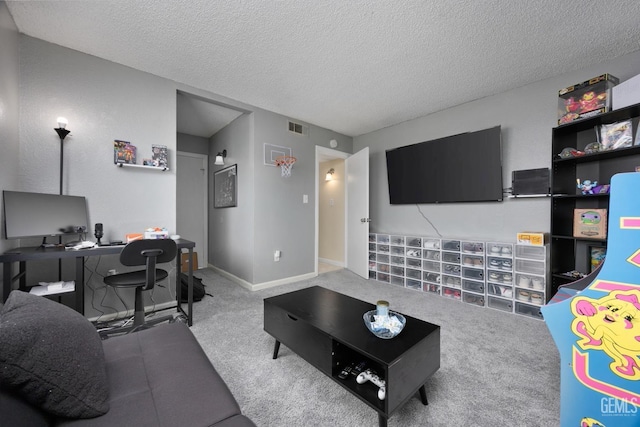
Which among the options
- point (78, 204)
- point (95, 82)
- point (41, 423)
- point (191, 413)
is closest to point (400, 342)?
point (191, 413)

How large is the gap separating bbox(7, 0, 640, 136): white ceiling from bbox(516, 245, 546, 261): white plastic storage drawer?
1778mm

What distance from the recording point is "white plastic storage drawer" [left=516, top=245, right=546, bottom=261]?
7.98 feet

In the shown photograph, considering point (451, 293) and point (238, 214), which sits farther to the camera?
point (238, 214)

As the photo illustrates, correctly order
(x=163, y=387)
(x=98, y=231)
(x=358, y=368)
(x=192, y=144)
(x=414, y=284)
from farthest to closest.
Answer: (x=192, y=144), (x=414, y=284), (x=98, y=231), (x=358, y=368), (x=163, y=387)

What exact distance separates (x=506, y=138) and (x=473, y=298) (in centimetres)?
191

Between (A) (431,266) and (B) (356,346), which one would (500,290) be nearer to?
(A) (431,266)

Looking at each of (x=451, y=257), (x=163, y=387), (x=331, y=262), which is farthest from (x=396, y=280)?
(x=163, y=387)

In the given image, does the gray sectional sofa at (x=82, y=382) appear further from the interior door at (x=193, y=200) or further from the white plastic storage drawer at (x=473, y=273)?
the interior door at (x=193, y=200)

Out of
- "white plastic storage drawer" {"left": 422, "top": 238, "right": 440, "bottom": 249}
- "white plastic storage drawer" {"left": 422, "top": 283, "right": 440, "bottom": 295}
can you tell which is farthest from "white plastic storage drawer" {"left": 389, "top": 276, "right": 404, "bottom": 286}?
"white plastic storage drawer" {"left": 422, "top": 238, "right": 440, "bottom": 249}

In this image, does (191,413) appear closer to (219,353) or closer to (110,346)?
(110,346)

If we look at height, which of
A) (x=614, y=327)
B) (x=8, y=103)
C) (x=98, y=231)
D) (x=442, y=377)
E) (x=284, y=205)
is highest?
(x=8, y=103)

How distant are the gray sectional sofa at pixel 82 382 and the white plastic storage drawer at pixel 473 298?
9.51 ft

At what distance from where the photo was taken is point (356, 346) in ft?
3.93

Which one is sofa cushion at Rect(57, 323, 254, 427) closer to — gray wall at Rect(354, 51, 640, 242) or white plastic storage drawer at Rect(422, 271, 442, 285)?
white plastic storage drawer at Rect(422, 271, 442, 285)
